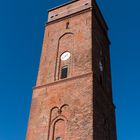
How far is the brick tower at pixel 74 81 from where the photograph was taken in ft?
60.0

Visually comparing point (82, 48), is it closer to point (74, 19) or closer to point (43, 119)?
point (74, 19)

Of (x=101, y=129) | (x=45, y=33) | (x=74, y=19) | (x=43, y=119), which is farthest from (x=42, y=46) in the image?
(x=101, y=129)

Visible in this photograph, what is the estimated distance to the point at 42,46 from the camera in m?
25.0

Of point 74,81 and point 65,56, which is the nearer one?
point 74,81

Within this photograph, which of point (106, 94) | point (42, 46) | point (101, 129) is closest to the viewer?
point (101, 129)

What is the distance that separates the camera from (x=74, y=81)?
20219 mm

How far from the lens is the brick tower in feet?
60.0

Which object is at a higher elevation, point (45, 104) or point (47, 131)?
point (45, 104)

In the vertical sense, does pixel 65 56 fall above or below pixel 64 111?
above

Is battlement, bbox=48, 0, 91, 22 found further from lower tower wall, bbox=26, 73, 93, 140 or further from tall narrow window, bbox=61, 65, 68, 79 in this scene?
lower tower wall, bbox=26, 73, 93, 140

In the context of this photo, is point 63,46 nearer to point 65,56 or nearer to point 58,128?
point 65,56

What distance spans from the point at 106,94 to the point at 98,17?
8548 millimetres

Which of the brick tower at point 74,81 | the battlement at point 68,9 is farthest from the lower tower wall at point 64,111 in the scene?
the battlement at point 68,9

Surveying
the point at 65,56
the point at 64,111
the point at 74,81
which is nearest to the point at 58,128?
the point at 64,111
